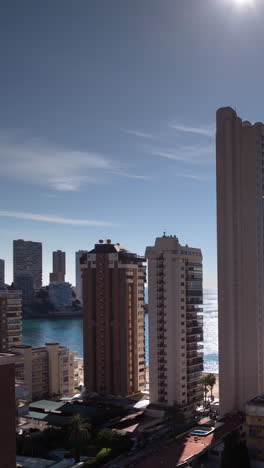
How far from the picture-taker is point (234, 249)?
3447 cm

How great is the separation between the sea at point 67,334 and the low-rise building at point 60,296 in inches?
271

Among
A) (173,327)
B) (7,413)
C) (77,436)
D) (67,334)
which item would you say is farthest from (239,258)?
(67,334)

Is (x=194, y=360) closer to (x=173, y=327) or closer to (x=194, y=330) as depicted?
(x=194, y=330)

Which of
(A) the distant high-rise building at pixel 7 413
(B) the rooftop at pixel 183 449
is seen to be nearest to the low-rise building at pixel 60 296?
(B) the rooftop at pixel 183 449

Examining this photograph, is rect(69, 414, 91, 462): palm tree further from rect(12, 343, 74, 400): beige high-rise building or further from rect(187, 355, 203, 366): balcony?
rect(12, 343, 74, 400): beige high-rise building

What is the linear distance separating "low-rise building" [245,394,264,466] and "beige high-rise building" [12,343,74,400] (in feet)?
75.6

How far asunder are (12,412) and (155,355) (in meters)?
22.7

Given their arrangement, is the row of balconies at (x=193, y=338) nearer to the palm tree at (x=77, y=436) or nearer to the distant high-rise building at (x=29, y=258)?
the palm tree at (x=77, y=436)

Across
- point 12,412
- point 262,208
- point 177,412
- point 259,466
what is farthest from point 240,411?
point 12,412

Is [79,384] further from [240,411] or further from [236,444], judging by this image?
[236,444]

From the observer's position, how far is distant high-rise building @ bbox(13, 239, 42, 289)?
18038 cm

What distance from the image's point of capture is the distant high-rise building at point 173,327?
125 feet

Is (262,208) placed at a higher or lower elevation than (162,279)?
higher

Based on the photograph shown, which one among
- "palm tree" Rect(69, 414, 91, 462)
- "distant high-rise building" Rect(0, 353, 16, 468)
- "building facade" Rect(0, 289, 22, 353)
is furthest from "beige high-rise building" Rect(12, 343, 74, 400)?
"distant high-rise building" Rect(0, 353, 16, 468)
